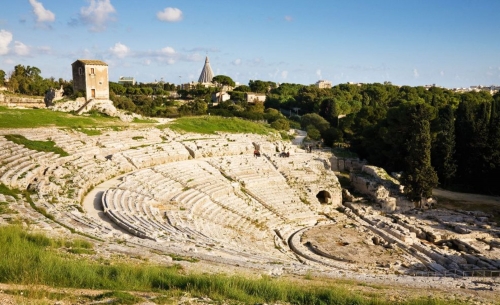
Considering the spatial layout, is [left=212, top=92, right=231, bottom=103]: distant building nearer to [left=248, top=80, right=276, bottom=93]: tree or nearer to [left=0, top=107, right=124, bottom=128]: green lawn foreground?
[left=248, top=80, right=276, bottom=93]: tree

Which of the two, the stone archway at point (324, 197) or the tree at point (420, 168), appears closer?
the tree at point (420, 168)

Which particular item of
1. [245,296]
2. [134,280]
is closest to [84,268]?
[134,280]

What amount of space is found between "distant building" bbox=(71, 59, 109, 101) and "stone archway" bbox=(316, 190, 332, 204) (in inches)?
847

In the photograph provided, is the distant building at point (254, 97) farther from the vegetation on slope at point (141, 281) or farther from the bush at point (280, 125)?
the vegetation on slope at point (141, 281)

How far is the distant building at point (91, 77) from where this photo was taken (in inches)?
1435

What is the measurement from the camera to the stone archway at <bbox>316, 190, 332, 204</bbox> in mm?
28525

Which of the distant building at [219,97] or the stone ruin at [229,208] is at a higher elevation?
the distant building at [219,97]

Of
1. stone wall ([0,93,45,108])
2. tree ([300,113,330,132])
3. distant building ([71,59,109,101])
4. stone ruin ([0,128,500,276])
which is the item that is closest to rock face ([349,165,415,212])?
stone ruin ([0,128,500,276])

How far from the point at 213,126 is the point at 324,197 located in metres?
13.3

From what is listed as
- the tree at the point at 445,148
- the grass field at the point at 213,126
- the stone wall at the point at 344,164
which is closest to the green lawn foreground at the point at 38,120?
the grass field at the point at 213,126

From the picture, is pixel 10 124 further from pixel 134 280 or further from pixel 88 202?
pixel 134 280

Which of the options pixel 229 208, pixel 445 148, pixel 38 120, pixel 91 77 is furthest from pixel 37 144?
pixel 445 148

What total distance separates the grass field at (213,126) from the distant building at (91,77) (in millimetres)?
7497

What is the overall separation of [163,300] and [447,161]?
102ft
